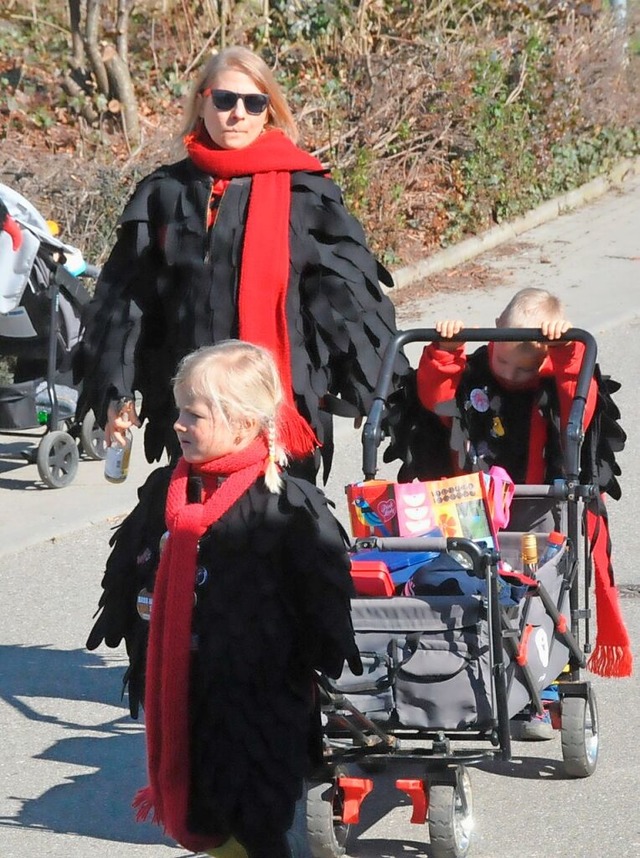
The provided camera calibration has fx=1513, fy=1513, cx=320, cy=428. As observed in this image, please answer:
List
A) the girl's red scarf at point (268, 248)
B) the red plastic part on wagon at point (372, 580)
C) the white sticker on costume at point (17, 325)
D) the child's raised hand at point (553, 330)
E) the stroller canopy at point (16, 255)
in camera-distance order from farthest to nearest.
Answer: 1. the white sticker on costume at point (17, 325)
2. the stroller canopy at point (16, 255)
3. the child's raised hand at point (553, 330)
4. the girl's red scarf at point (268, 248)
5. the red plastic part on wagon at point (372, 580)

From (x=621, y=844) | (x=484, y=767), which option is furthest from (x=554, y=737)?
(x=621, y=844)

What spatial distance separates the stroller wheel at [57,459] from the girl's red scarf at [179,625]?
3868mm

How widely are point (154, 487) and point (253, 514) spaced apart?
0.37m

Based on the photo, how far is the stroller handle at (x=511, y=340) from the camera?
4.28 metres

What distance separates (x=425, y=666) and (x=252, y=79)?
1.75 meters

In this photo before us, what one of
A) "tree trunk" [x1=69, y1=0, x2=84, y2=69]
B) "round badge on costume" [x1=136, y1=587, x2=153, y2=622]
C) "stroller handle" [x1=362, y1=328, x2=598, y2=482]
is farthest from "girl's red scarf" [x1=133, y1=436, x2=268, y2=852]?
"tree trunk" [x1=69, y1=0, x2=84, y2=69]

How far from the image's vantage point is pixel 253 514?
3.32 metres

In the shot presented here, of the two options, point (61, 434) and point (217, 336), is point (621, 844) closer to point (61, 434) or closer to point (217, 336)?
point (217, 336)

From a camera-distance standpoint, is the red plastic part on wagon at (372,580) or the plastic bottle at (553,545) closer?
the red plastic part on wagon at (372,580)

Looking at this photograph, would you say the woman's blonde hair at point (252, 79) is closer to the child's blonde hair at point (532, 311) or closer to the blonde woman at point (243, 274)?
the blonde woman at point (243, 274)

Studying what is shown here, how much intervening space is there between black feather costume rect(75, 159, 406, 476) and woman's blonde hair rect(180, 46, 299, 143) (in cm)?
15

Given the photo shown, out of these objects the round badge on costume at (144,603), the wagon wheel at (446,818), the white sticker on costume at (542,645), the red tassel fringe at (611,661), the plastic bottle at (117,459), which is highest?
the plastic bottle at (117,459)

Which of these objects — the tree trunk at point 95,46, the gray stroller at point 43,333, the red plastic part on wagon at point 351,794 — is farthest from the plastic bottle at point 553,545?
the tree trunk at point 95,46

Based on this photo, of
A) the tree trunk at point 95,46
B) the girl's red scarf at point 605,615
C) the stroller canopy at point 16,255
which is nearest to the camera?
the girl's red scarf at point 605,615
